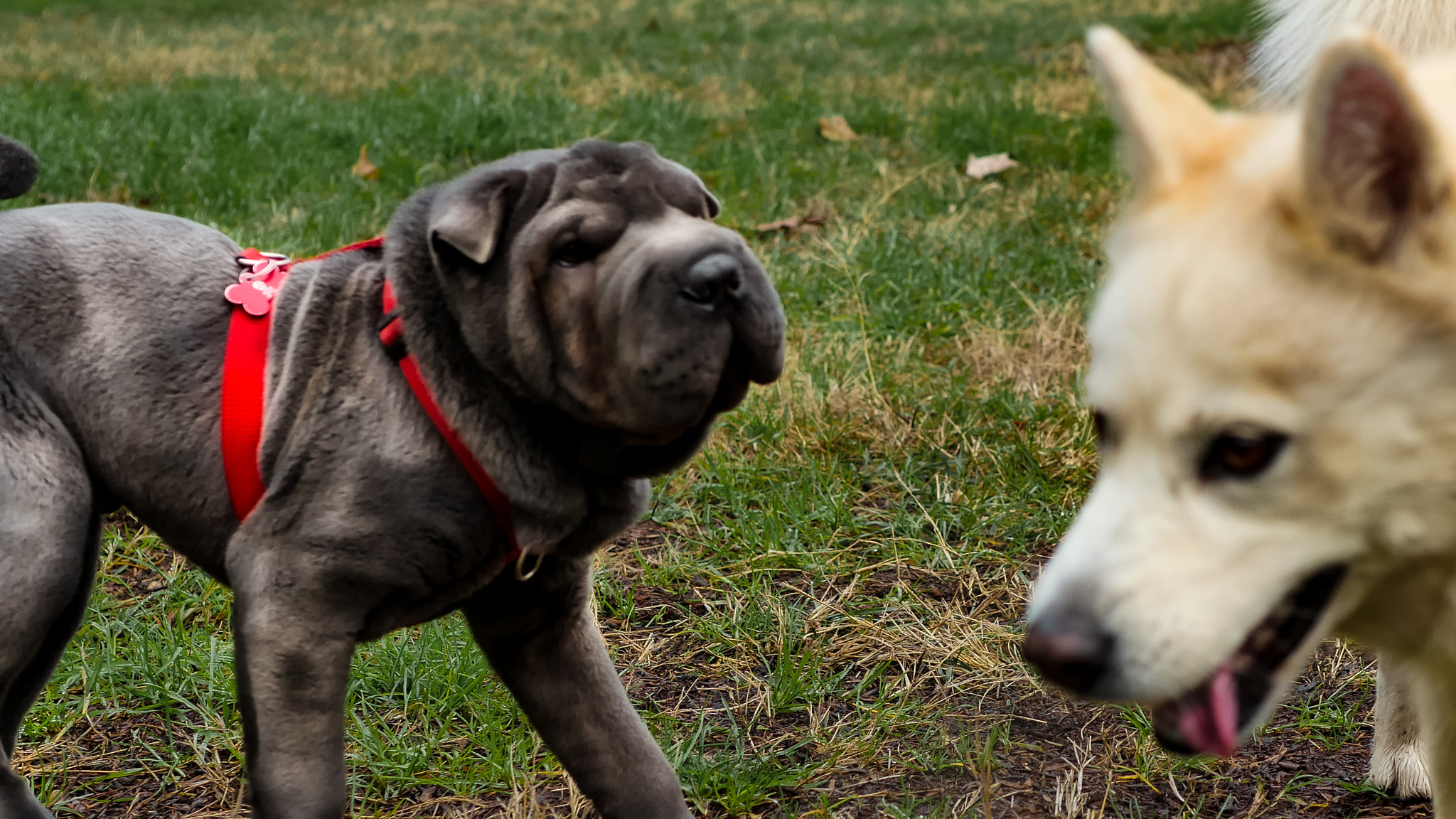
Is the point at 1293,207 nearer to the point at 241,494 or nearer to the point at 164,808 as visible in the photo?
the point at 241,494

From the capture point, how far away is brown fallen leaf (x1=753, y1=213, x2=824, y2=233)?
531 centimetres

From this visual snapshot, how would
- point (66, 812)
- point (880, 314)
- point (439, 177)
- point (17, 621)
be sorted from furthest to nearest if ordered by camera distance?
point (439, 177) → point (880, 314) → point (66, 812) → point (17, 621)

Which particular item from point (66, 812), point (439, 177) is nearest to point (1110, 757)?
point (66, 812)

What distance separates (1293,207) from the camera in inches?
56.6

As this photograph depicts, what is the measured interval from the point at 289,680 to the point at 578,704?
0.52 m

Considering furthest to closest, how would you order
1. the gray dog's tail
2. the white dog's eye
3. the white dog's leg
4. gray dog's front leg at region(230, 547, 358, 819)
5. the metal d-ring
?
the white dog's leg → the gray dog's tail → the metal d-ring → gray dog's front leg at region(230, 547, 358, 819) → the white dog's eye

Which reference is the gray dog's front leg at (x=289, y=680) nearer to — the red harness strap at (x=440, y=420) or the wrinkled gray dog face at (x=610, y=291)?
the red harness strap at (x=440, y=420)

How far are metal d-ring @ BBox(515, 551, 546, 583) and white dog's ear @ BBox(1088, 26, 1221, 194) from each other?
1.05 m

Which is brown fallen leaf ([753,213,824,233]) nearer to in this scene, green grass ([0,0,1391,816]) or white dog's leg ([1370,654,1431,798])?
green grass ([0,0,1391,816])

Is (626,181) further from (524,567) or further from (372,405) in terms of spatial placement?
(524,567)

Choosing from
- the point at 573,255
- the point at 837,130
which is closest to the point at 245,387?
the point at 573,255

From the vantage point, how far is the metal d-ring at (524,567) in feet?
6.51

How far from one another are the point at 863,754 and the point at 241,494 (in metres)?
1.30

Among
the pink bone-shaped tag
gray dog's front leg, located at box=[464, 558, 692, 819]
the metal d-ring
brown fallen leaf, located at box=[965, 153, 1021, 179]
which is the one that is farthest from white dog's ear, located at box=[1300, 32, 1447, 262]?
brown fallen leaf, located at box=[965, 153, 1021, 179]
